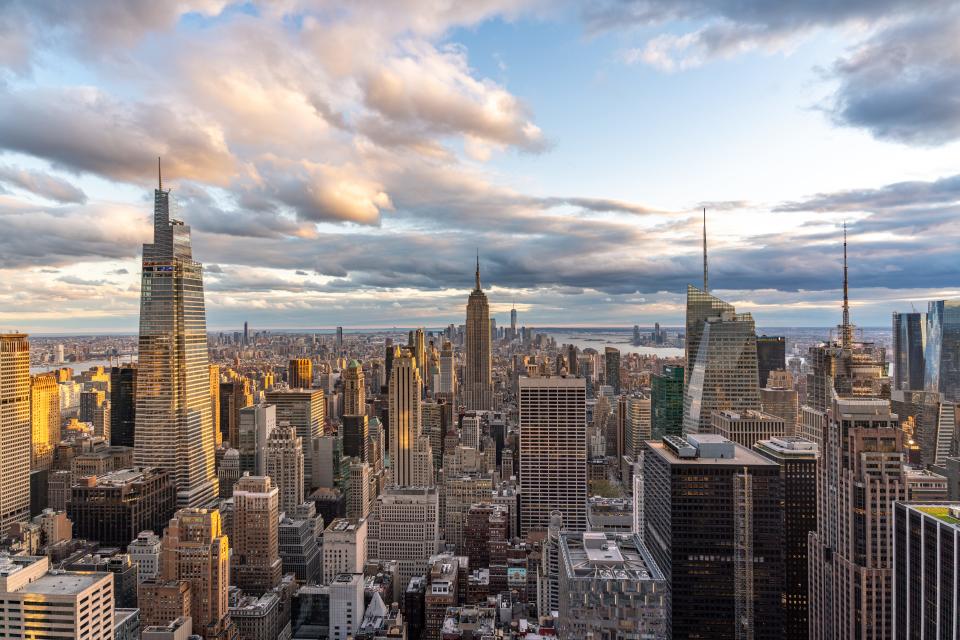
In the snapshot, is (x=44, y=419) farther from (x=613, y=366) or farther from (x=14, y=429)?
(x=613, y=366)

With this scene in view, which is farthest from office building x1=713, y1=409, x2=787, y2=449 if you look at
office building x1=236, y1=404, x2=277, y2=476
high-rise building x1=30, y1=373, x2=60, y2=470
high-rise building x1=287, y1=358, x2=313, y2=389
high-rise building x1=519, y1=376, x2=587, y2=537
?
high-rise building x1=287, y1=358, x2=313, y2=389

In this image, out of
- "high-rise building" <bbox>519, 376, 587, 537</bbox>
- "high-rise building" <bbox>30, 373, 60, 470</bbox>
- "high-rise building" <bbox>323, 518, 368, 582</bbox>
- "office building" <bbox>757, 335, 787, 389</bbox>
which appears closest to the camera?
"high-rise building" <bbox>323, 518, 368, 582</bbox>

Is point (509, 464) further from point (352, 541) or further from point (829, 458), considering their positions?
point (829, 458)

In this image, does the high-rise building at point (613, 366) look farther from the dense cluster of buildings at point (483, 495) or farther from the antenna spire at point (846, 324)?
the antenna spire at point (846, 324)

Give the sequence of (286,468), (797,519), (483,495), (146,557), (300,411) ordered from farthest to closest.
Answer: (300,411), (483,495), (286,468), (146,557), (797,519)

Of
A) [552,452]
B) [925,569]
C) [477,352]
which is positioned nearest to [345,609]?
[552,452]

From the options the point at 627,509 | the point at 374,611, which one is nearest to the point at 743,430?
the point at 627,509

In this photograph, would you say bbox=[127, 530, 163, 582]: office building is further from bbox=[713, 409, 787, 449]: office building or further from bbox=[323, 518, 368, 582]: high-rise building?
bbox=[713, 409, 787, 449]: office building
